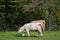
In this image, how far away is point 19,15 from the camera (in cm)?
3045

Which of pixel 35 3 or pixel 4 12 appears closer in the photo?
pixel 35 3

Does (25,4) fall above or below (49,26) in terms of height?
above

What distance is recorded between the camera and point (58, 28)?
27.6 meters

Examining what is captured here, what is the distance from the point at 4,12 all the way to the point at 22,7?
2.39 metres

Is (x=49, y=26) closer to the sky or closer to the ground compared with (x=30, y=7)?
closer to the ground

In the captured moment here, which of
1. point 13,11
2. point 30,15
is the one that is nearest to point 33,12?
point 30,15

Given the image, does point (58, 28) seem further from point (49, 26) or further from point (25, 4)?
point (25, 4)

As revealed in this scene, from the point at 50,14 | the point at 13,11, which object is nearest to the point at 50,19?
the point at 50,14

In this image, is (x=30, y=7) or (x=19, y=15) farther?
(x=19, y=15)

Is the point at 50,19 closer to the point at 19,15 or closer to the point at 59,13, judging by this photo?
the point at 59,13

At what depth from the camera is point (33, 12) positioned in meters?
29.4

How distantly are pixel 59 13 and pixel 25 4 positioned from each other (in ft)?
14.1

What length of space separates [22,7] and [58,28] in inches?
203

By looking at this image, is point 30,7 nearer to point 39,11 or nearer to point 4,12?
point 39,11
